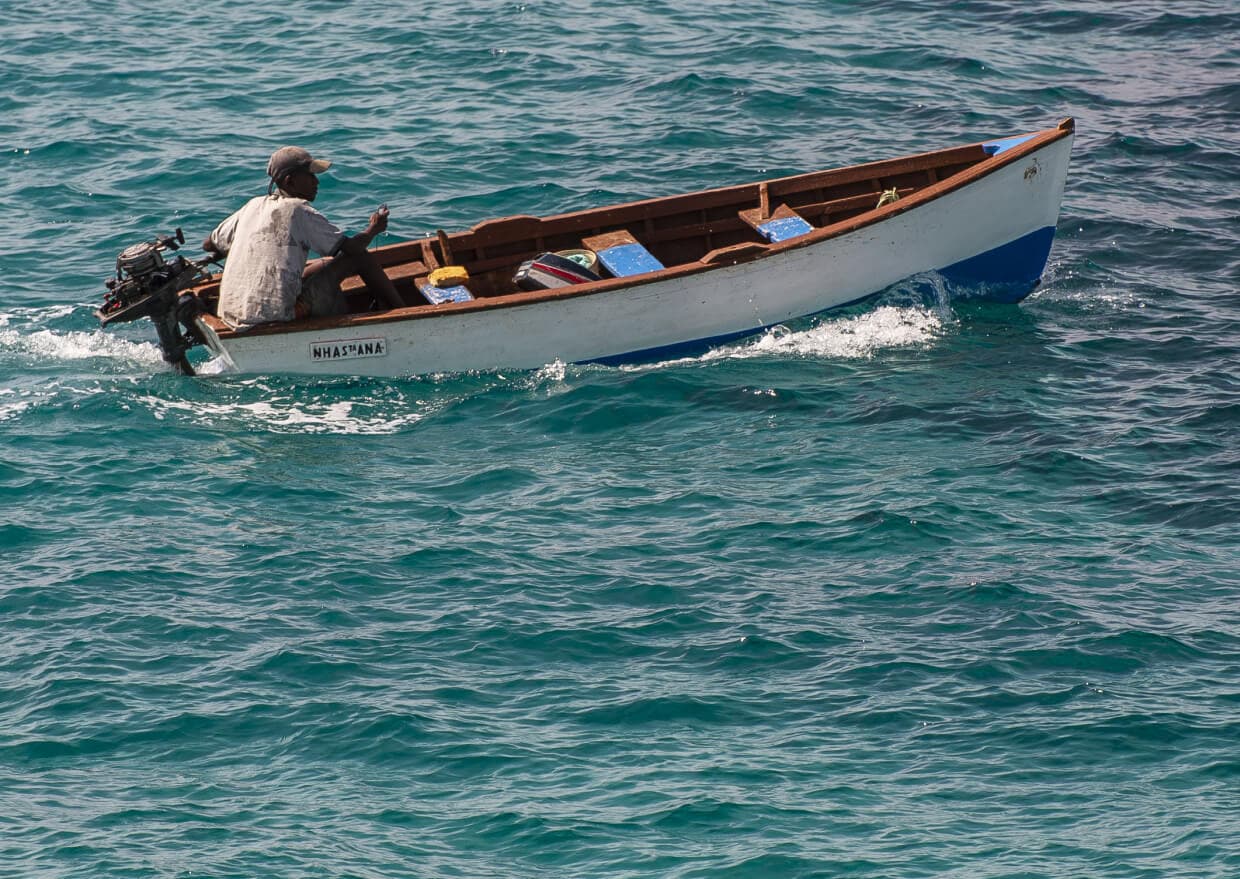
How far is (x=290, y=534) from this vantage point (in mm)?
11531

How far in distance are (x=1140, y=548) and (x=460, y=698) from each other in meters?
4.80

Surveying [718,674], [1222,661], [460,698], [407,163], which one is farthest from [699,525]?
[407,163]

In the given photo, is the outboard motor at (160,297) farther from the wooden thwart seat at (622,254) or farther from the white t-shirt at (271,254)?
the wooden thwart seat at (622,254)

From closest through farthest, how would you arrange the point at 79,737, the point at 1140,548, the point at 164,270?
the point at 79,737 → the point at 1140,548 → the point at 164,270

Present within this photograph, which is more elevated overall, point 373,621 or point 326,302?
point 326,302

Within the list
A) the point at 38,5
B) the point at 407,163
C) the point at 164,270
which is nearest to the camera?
the point at 164,270

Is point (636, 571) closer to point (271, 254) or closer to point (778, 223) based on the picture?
point (271, 254)

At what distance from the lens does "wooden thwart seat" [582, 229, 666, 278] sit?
15.0 meters

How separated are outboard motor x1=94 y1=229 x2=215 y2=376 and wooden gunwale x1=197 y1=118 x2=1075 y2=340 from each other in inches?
9.7

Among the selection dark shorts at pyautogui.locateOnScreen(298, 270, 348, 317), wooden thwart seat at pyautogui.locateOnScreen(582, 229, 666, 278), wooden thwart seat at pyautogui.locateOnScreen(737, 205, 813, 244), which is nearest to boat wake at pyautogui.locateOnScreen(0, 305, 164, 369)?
dark shorts at pyautogui.locateOnScreen(298, 270, 348, 317)

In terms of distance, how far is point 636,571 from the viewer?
10820 mm

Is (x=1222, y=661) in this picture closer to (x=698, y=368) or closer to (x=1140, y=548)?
(x=1140, y=548)

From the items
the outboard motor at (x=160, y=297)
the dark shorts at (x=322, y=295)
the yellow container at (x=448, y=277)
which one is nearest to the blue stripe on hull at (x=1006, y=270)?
the yellow container at (x=448, y=277)

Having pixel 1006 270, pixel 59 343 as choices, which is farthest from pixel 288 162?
pixel 1006 270
